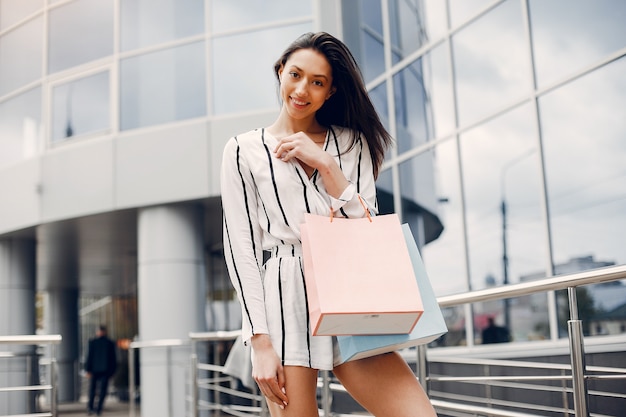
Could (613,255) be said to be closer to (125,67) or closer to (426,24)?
(426,24)

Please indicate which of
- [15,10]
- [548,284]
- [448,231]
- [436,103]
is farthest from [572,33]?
[15,10]

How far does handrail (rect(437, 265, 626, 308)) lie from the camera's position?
2.70 meters

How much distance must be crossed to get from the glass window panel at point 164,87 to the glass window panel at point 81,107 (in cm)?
47

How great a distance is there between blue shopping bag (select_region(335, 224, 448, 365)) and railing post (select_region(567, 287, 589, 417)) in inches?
43.8

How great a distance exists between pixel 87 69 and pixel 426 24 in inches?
260

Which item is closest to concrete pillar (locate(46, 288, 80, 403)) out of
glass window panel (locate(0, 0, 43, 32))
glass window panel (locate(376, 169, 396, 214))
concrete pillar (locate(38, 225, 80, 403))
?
concrete pillar (locate(38, 225, 80, 403))

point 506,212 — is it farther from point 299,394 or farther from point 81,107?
point 81,107

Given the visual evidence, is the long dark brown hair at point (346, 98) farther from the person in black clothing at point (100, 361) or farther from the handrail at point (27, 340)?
the person in black clothing at point (100, 361)

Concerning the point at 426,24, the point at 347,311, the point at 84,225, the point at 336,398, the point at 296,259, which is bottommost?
the point at 336,398

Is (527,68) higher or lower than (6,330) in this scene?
higher

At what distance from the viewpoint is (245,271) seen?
2.17 m

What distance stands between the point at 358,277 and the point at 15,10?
51.2 ft

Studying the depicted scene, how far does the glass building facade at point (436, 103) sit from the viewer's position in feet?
25.0

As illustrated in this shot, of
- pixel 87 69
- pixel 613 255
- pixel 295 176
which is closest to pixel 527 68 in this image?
pixel 613 255
